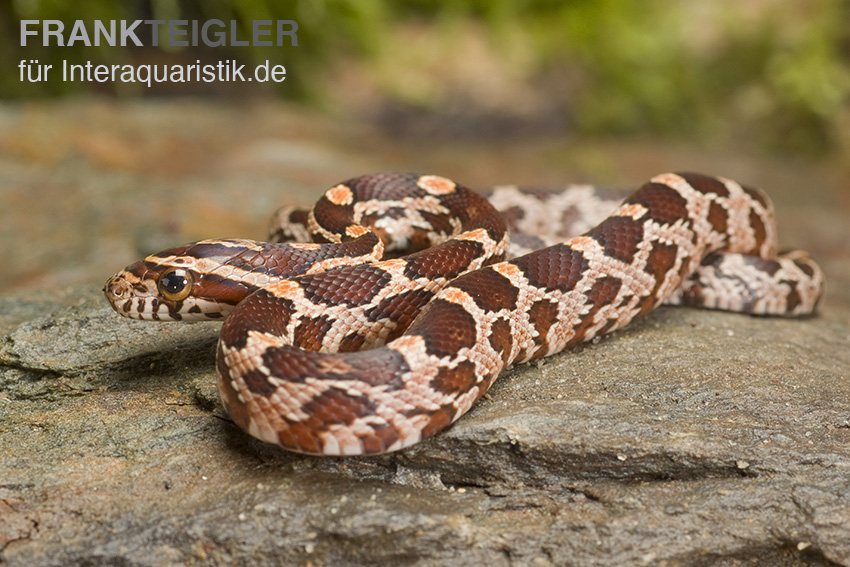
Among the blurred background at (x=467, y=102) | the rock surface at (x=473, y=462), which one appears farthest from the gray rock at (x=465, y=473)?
the blurred background at (x=467, y=102)

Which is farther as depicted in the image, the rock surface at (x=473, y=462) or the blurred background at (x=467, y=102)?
the blurred background at (x=467, y=102)

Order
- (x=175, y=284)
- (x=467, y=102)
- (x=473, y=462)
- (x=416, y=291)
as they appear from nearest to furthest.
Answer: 1. (x=473, y=462)
2. (x=175, y=284)
3. (x=416, y=291)
4. (x=467, y=102)

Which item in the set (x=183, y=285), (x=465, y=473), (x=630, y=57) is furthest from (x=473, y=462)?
(x=630, y=57)

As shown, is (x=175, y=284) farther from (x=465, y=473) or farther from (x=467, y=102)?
(x=467, y=102)

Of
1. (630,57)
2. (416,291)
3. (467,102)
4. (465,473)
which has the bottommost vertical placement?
(465,473)

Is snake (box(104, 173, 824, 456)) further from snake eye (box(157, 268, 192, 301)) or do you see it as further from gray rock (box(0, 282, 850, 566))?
gray rock (box(0, 282, 850, 566))

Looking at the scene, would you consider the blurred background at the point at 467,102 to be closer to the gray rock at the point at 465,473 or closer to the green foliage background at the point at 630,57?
the green foliage background at the point at 630,57
